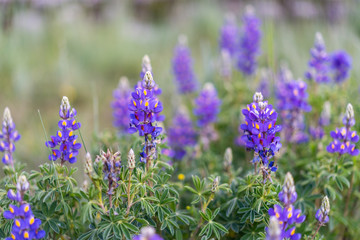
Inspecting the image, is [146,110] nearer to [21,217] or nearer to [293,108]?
[21,217]

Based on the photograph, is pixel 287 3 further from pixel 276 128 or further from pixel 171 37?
pixel 276 128

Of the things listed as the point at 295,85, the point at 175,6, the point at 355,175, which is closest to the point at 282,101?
the point at 295,85

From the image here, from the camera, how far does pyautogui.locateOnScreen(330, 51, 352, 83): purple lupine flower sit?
3.42 meters

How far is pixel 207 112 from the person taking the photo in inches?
129

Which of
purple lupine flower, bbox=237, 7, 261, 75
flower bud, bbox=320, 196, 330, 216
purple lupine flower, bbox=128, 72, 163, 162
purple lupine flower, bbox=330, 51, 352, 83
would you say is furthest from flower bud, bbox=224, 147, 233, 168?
purple lupine flower, bbox=237, 7, 261, 75

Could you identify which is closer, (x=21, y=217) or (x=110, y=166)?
(x=21, y=217)

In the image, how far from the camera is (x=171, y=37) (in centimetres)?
744

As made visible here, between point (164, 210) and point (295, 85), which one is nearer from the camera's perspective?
point (164, 210)

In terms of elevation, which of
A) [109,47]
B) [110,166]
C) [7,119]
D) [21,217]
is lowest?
[109,47]

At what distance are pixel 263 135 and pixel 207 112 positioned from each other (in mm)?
1245

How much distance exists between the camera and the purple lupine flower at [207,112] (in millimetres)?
3273

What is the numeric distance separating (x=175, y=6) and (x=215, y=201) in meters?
7.82

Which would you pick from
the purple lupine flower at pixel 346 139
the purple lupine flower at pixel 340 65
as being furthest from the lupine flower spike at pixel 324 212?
the purple lupine flower at pixel 340 65

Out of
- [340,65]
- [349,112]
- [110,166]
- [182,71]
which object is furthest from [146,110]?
[182,71]
